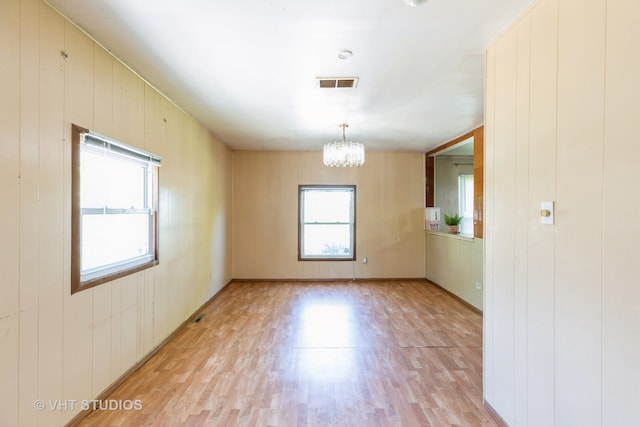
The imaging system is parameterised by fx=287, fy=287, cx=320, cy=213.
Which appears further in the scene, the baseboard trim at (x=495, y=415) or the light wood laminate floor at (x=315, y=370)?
the light wood laminate floor at (x=315, y=370)

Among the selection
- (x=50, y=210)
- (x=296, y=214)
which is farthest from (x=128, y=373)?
(x=296, y=214)

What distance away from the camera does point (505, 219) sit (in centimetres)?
186

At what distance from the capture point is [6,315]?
141cm

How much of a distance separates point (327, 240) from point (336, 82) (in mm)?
3654

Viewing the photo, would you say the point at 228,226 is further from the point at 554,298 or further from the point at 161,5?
the point at 554,298

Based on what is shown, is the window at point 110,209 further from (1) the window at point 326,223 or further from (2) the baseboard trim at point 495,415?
(1) the window at point 326,223

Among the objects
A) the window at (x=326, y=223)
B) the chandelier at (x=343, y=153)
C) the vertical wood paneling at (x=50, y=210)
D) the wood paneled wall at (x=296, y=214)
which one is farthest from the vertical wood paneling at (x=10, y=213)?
the window at (x=326, y=223)

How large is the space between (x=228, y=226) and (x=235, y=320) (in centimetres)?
217

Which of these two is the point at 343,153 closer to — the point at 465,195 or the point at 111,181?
the point at 111,181

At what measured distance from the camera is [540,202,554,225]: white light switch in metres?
1.48

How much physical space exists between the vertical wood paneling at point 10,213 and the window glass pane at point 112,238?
525 millimetres

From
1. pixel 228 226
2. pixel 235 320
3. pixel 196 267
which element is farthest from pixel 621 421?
pixel 228 226

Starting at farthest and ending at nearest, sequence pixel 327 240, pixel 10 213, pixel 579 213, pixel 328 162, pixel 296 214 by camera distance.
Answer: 1. pixel 327 240
2. pixel 296 214
3. pixel 328 162
4. pixel 10 213
5. pixel 579 213

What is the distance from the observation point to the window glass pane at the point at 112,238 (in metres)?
2.03
